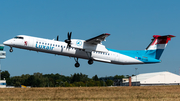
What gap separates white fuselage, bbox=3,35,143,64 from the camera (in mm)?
32156

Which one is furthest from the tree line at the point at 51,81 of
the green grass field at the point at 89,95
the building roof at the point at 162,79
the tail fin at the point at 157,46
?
the green grass field at the point at 89,95

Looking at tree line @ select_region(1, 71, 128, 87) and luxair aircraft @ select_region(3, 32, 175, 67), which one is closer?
luxair aircraft @ select_region(3, 32, 175, 67)

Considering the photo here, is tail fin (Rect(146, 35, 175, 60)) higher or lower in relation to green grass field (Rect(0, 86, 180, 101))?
higher

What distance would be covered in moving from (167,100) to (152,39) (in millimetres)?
20503

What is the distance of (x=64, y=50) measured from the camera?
109 ft

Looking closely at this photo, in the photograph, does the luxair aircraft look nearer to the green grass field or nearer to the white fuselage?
the white fuselage

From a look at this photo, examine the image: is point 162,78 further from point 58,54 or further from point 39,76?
point 58,54

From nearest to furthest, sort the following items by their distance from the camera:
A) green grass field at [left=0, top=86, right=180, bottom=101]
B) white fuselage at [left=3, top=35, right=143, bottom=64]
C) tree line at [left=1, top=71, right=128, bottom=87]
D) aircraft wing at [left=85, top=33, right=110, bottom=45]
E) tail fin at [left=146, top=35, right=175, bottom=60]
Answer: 1. green grass field at [left=0, top=86, right=180, bottom=101]
2. white fuselage at [left=3, top=35, right=143, bottom=64]
3. aircraft wing at [left=85, top=33, right=110, bottom=45]
4. tail fin at [left=146, top=35, right=175, bottom=60]
5. tree line at [left=1, top=71, right=128, bottom=87]

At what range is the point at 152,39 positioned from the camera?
128 feet

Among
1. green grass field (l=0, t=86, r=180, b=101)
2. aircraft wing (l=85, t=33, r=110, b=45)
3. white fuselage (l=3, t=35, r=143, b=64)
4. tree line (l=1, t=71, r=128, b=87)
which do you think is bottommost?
green grass field (l=0, t=86, r=180, b=101)

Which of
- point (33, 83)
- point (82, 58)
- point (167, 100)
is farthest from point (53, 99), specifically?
point (33, 83)

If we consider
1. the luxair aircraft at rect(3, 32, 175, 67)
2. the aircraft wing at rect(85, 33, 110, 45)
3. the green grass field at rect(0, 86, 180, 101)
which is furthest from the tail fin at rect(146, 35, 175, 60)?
the green grass field at rect(0, 86, 180, 101)

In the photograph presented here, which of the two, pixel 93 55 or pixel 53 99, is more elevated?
pixel 93 55

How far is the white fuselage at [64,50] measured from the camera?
32.2 meters
